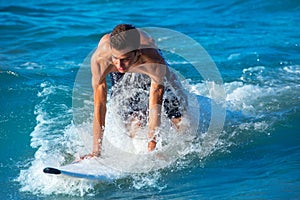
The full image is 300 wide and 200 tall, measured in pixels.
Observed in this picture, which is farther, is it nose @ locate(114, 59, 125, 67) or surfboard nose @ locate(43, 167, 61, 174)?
nose @ locate(114, 59, 125, 67)

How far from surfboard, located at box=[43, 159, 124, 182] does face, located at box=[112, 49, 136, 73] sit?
3.30ft

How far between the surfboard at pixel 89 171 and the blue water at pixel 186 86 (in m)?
0.09

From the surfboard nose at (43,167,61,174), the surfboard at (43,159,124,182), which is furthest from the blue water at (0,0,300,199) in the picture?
the surfboard nose at (43,167,61,174)

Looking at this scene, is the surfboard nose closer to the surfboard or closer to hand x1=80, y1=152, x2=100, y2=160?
the surfboard

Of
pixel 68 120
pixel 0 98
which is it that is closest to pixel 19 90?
pixel 0 98

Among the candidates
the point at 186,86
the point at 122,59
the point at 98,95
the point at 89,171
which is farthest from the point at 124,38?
the point at 186,86

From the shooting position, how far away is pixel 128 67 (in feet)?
19.0

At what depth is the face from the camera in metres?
5.59

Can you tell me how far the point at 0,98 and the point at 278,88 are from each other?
398 cm

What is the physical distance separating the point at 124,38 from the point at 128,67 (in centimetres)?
34

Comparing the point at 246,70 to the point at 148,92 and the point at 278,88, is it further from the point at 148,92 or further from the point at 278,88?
the point at 148,92

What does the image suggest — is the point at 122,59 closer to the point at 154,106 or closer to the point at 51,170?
the point at 154,106

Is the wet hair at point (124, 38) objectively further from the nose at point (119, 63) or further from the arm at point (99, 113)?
the arm at point (99, 113)

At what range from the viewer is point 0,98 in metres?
8.46
